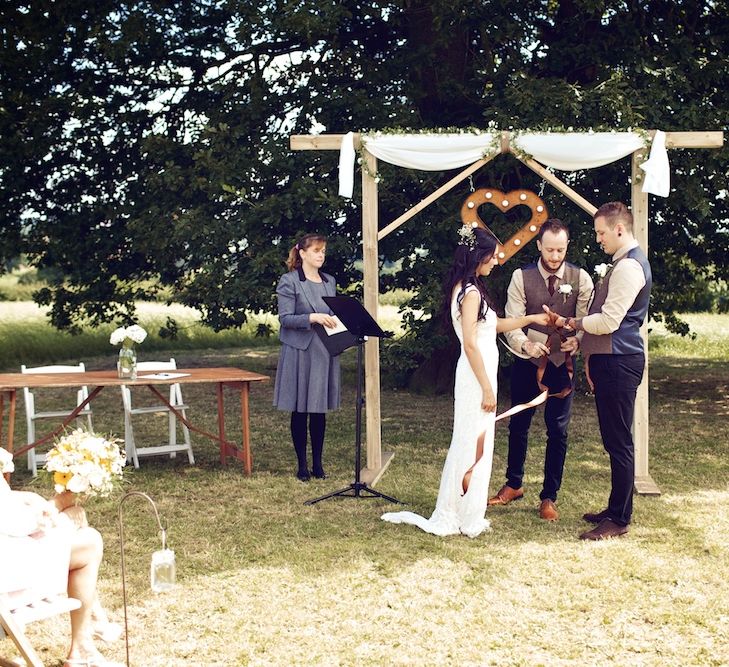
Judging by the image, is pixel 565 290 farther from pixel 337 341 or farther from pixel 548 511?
pixel 337 341

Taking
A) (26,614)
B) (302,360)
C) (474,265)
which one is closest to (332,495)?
(302,360)

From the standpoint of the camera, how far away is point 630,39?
38.2 feet

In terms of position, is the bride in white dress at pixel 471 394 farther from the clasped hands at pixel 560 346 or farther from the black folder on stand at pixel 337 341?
the black folder on stand at pixel 337 341

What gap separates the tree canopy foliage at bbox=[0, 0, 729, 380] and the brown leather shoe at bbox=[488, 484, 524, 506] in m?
4.63

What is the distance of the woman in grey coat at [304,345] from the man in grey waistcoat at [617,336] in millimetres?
2292

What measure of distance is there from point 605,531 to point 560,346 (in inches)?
50.0

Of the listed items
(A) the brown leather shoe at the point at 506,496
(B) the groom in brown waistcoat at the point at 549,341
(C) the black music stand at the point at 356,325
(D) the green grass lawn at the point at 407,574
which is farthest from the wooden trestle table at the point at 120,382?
(B) the groom in brown waistcoat at the point at 549,341

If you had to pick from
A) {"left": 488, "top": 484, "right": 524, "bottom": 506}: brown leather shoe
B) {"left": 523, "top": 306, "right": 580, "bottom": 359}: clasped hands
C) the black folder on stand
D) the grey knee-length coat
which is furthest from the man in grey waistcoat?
the grey knee-length coat

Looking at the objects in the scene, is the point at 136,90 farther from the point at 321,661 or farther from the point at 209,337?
the point at 321,661

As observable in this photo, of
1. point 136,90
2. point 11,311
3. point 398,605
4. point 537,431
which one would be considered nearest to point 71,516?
point 398,605

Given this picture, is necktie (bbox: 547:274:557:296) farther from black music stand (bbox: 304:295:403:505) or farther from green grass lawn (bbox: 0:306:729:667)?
green grass lawn (bbox: 0:306:729:667)

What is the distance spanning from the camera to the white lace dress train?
6383 mm

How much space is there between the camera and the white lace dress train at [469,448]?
638 centimetres

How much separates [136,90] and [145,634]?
34.9 ft
